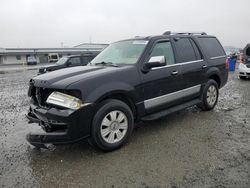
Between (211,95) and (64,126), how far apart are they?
4.03m

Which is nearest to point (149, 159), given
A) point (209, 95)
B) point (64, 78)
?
point (64, 78)

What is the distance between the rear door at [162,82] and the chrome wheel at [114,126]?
630 mm

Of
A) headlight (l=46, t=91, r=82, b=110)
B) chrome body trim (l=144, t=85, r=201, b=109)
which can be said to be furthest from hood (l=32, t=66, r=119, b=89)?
chrome body trim (l=144, t=85, r=201, b=109)

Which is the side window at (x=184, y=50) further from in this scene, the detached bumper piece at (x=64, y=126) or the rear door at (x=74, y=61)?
the rear door at (x=74, y=61)

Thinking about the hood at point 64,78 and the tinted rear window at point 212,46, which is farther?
the tinted rear window at point 212,46

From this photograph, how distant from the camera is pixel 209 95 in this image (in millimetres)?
5793

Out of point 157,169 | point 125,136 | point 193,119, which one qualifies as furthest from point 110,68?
point 193,119

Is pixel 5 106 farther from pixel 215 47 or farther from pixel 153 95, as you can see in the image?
pixel 215 47

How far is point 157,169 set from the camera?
317cm

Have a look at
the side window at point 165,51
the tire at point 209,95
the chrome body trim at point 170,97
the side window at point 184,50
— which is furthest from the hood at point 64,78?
the tire at point 209,95

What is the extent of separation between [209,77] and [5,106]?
20.4 ft

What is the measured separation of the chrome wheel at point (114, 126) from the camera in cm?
362

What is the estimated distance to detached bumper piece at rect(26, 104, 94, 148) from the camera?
10.7ft

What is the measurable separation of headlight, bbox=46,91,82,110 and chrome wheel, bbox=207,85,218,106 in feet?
12.1
